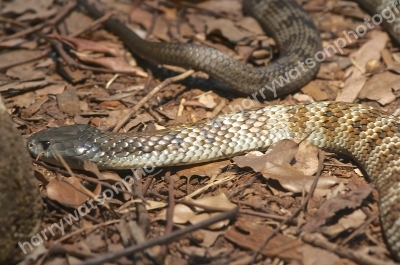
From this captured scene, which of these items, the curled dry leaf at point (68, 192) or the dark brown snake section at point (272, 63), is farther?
the dark brown snake section at point (272, 63)

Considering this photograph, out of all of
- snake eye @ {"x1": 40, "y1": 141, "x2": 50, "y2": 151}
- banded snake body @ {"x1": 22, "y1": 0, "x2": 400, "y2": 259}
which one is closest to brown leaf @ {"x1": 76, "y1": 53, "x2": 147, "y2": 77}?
banded snake body @ {"x1": 22, "y1": 0, "x2": 400, "y2": 259}

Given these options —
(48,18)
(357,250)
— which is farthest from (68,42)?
(357,250)

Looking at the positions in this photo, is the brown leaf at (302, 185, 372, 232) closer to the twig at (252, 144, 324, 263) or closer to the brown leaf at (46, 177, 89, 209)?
the twig at (252, 144, 324, 263)

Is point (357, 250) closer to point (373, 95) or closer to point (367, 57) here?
point (373, 95)

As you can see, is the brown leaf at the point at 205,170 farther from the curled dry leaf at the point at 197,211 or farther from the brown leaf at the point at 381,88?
the brown leaf at the point at 381,88

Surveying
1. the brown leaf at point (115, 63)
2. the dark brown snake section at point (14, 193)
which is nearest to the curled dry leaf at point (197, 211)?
the dark brown snake section at point (14, 193)

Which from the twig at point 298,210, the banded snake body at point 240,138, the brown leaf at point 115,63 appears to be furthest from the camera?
the brown leaf at point 115,63

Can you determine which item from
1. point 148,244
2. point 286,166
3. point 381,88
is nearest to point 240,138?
point 286,166

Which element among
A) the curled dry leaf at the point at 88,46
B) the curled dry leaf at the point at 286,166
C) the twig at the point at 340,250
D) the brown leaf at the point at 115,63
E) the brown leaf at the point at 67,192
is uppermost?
the curled dry leaf at the point at 88,46
